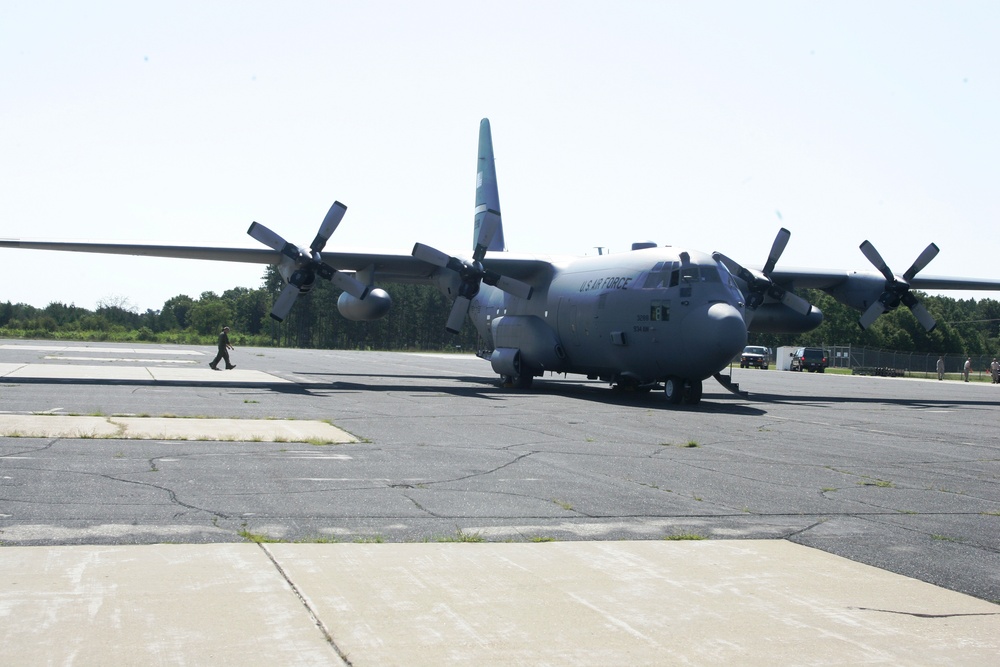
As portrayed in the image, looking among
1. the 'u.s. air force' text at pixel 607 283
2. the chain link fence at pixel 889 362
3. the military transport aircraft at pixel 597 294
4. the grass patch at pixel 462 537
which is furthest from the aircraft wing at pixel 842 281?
the chain link fence at pixel 889 362

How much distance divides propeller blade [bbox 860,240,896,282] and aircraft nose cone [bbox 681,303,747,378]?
10.6 meters

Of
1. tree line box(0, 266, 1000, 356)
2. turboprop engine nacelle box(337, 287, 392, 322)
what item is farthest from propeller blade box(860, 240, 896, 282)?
tree line box(0, 266, 1000, 356)

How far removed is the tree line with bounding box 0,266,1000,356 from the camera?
366ft

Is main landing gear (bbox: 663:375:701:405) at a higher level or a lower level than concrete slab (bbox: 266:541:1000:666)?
higher

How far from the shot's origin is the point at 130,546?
648cm

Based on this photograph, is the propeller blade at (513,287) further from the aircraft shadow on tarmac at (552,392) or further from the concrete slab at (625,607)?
the concrete slab at (625,607)

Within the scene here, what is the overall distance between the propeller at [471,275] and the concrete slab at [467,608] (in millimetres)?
21734

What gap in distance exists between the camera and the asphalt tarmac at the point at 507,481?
734cm

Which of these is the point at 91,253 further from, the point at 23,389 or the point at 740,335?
the point at 740,335

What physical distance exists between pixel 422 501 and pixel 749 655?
4619 mm

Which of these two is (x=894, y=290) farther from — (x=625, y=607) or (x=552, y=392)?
(x=625, y=607)

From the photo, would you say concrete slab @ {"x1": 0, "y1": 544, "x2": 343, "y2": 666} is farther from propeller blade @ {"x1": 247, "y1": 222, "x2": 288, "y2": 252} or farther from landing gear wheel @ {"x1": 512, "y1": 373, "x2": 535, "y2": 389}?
landing gear wheel @ {"x1": 512, "y1": 373, "x2": 535, "y2": 389}

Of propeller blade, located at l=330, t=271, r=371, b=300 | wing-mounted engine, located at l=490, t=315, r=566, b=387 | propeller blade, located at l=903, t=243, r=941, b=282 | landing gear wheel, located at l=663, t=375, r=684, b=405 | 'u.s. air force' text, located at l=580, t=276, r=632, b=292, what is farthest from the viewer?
propeller blade, located at l=903, t=243, r=941, b=282

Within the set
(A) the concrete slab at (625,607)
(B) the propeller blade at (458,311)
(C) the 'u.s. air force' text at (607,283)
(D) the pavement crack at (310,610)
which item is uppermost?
(C) the 'u.s. air force' text at (607,283)
